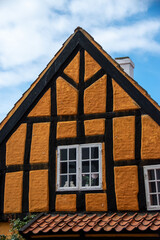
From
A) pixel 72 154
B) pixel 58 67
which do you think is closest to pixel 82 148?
pixel 72 154

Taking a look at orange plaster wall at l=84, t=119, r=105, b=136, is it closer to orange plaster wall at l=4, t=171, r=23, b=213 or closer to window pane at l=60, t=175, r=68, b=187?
window pane at l=60, t=175, r=68, b=187

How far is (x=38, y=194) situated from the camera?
9.44 metres

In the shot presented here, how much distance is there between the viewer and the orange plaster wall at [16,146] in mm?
9859

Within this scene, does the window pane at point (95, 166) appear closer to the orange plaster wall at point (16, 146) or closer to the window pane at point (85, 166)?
the window pane at point (85, 166)

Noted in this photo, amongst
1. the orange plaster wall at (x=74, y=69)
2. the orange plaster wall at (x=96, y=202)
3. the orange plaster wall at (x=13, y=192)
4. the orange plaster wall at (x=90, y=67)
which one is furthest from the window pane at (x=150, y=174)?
the orange plaster wall at (x=13, y=192)

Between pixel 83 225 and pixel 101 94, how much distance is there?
3.16m

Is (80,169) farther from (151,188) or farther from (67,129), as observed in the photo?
(151,188)

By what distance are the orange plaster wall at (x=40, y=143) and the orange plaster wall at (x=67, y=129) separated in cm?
30

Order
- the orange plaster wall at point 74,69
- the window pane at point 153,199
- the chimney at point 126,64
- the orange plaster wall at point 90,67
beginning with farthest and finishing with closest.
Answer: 1. the chimney at point 126,64
2. the orange plaster wall at point 74,69
3. the orange plaster wall at point 90,67
4. the window pane at point 153,199

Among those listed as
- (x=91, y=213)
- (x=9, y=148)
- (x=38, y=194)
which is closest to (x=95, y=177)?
(x=91, y=213)

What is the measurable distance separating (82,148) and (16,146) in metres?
1.67

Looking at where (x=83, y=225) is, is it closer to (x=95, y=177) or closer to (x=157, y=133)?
(x=95, y=177)

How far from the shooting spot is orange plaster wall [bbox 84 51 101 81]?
32.5 ft

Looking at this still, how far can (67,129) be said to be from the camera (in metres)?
9.67
